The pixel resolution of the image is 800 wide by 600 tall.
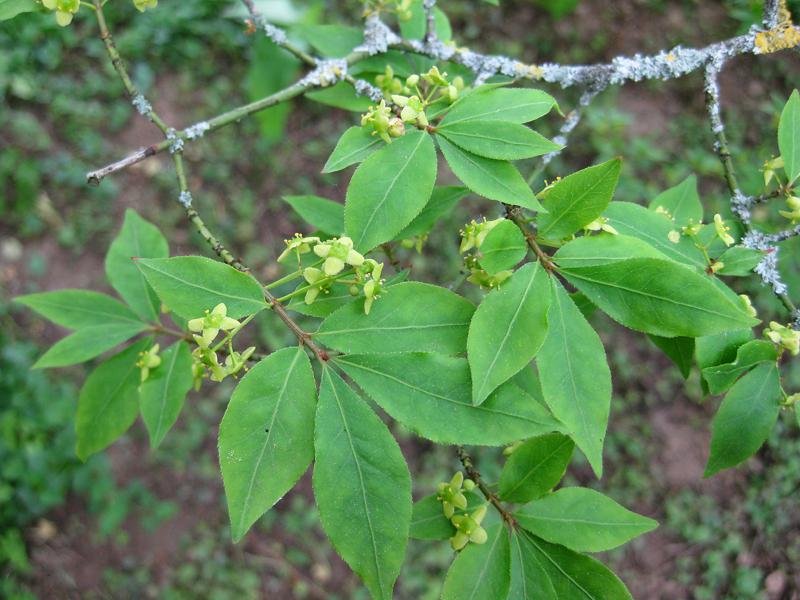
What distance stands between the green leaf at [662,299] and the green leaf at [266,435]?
506 millimetres

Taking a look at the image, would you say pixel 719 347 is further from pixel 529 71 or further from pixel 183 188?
pixel 183 188

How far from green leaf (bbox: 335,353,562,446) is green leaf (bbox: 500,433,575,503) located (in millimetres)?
226

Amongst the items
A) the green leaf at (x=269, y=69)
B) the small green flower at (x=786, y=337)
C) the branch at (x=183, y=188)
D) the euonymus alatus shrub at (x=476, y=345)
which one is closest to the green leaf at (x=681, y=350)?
the euonymus alatus shrub at (x=476, y=345)

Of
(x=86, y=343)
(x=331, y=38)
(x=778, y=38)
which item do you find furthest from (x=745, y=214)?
(x=86, y=343)

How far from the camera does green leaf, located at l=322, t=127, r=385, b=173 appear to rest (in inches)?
42.8

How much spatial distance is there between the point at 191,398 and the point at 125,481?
0.55m

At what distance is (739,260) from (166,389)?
124cm

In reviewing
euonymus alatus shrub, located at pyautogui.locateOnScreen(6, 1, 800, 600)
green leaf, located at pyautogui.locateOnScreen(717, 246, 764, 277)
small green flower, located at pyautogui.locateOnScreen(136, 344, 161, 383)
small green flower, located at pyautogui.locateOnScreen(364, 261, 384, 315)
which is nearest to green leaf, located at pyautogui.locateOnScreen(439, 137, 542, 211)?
euonymus alatus shrub, located at pyautogui.locateOnScreen(6, 1, 800, 600)

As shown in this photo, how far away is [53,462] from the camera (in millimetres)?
3184

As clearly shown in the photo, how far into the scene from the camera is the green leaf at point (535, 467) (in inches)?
45.3

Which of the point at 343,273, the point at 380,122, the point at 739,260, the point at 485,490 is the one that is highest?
the point at 380,122

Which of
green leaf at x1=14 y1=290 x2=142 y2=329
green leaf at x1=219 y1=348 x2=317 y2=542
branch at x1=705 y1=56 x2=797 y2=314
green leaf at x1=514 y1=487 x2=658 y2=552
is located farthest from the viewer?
green leaf at x1=14 y1=290 x2=142 y2=329

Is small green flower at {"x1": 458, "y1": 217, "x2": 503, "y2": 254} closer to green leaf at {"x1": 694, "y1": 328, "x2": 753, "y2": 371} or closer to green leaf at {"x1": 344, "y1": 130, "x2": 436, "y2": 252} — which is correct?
green leaf at {"x1": 344, "y1": 130, "x2": 436, "y2": 252}

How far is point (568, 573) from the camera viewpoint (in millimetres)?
1139
